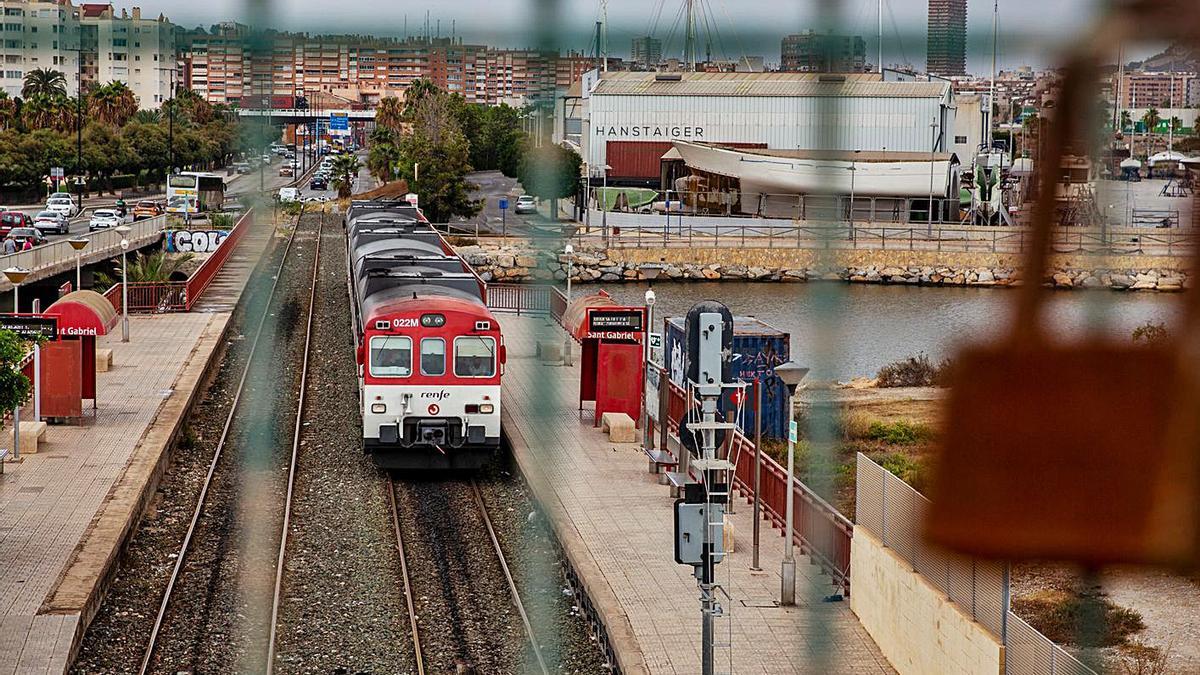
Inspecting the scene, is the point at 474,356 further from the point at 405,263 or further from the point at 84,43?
the point at 84,43

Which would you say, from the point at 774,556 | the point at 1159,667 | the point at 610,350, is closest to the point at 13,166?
the point at 610,350

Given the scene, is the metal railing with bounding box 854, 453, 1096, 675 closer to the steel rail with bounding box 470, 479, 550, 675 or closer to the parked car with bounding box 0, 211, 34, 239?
the steel rail with bounding box 470, 479, 550, 675

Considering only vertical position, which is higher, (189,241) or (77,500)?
(189,241)

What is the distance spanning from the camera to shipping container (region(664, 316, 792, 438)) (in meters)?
14.9

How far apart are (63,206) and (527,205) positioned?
1354 inches

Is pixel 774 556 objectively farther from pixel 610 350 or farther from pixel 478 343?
pixel 610 350

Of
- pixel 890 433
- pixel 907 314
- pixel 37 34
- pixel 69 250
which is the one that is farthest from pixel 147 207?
pixel 37 34

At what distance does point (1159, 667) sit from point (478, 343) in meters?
6.80

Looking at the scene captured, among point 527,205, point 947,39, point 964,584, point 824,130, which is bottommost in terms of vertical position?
point 964,584

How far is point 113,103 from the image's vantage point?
199 inches

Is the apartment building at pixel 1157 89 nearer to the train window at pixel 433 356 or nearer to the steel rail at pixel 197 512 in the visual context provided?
the steel rail at pixel 197 512

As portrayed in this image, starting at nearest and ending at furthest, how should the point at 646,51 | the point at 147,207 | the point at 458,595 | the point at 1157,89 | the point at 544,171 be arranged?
the point at 1157,89 → the point at 646,51 → the point at 544,171 → the point at 458,595 → the point at 147,207

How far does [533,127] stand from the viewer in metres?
3.12

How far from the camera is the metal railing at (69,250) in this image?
80.4ft
